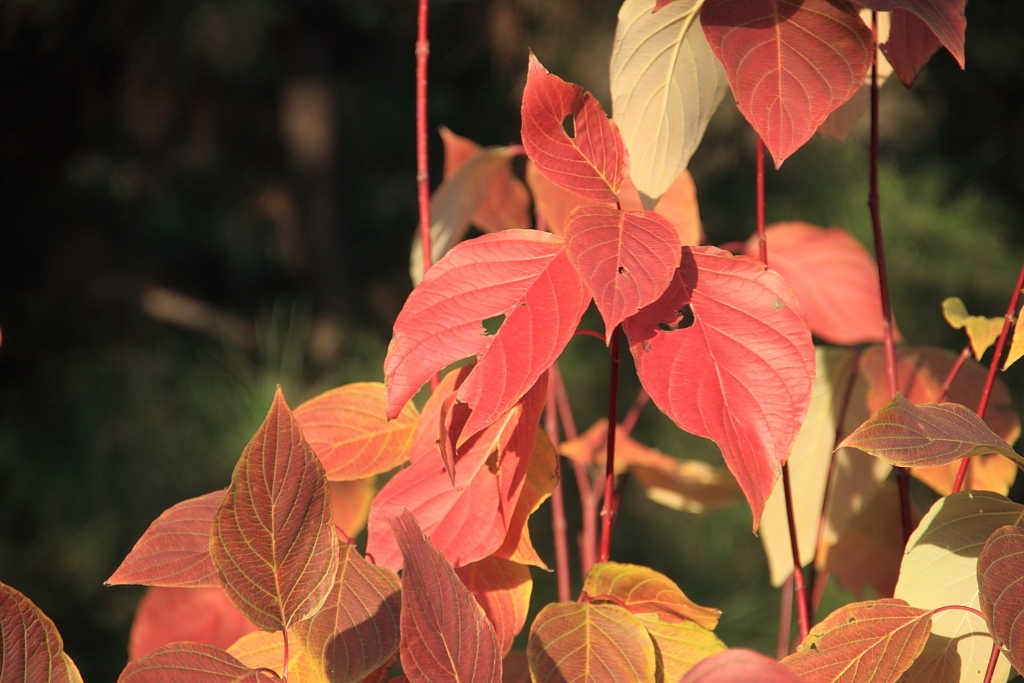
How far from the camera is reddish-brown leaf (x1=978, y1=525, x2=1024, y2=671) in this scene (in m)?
0.19

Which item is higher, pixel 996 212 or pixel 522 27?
pixel 522 27

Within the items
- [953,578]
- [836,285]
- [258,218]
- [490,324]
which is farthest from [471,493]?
[258,218]

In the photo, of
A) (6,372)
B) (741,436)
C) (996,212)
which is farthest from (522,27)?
(741,436)

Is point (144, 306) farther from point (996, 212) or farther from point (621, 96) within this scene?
point (621, 96)

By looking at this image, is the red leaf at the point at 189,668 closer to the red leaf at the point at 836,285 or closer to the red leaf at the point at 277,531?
the red leaf at the point at 277,531

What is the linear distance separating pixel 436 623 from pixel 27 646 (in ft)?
0.33

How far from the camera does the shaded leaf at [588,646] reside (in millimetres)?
226

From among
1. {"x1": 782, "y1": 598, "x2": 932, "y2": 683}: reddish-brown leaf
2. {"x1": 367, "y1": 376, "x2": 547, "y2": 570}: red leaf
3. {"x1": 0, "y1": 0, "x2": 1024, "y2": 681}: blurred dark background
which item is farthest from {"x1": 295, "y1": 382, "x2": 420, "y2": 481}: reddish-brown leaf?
{"x1": 0, "y1": 0, "x2": 1024, "y2": 681}: blurred dark background

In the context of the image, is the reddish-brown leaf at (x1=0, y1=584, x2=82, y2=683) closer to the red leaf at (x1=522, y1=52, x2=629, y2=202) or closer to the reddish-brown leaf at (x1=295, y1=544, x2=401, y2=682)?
the reddish-brown leaf at (x1=295, y1=544, x2=401, y2=682)

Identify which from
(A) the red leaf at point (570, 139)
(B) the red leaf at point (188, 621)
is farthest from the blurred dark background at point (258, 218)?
(A) the red leaf at point (570, 139)

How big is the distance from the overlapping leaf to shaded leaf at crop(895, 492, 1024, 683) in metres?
0.14

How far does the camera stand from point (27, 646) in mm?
205

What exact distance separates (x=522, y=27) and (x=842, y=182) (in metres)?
0.81

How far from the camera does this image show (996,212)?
1.55 m
